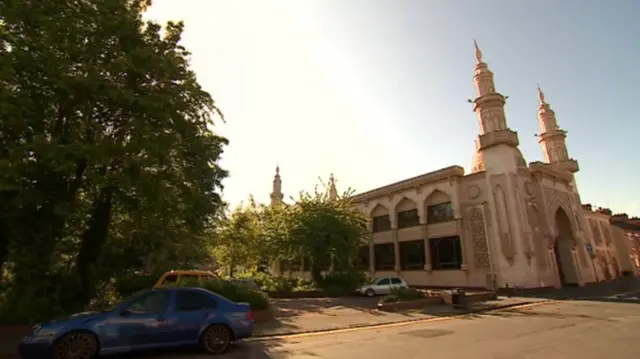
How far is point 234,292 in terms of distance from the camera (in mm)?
13906

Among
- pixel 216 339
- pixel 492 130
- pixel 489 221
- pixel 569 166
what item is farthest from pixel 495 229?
pixel 216 339

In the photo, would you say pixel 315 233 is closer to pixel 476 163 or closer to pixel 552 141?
pixel 476 163

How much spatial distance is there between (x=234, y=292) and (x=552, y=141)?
122 feet

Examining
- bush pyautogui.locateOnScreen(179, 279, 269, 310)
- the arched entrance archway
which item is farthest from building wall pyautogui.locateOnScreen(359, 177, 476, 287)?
bush pyautogui.locateOnScreen(179, 279, 269, 310)

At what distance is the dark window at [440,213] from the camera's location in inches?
1210

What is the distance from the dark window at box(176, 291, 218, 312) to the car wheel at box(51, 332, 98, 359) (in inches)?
64.8

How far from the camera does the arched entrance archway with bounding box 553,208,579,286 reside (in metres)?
29.8

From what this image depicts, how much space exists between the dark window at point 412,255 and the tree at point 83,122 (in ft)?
76.4

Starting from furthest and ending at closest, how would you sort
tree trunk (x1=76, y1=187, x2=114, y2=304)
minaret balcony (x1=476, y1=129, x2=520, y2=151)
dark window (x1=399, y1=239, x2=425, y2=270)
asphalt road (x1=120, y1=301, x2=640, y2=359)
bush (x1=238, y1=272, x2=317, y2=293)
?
dark window (x1=399, y1=239, x2=425, y2=270), minaret balcony (x1=476, y1=129, x2=520, y2=151), bush (x1=238, y1=272, x2=317, y2=293), tree trunk (x1=76, y1=187, x2=114, y2=304), asphalt road (x1=120, y1=301, x2=640, y2=359)

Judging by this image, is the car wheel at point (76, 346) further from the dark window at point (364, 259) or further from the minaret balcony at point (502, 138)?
the dark window at point (364, 259)

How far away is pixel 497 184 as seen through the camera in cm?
2773

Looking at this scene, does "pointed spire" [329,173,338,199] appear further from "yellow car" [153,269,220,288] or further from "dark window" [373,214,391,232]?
"yellow car" [153,269,220,288]

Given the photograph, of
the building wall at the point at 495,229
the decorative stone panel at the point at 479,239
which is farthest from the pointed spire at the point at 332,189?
the decorative stone panel at the point at 479,239

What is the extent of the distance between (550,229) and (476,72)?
14.2 metres
